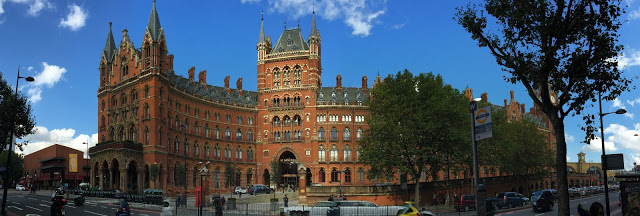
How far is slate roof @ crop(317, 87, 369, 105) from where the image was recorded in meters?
105

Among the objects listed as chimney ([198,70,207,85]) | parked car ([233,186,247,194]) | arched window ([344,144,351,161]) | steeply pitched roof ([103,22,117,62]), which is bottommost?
parked car ([233,186,247,194])

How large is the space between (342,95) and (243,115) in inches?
783

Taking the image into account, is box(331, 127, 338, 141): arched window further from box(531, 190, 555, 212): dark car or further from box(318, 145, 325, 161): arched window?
box(531, 190, 555, 212): dark car

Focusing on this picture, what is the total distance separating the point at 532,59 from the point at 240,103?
84.2m

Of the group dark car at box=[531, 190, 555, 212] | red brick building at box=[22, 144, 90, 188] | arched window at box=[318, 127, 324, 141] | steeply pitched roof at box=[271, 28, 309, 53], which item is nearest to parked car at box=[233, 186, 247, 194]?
arched window at box=[318, 127, 324, 141]

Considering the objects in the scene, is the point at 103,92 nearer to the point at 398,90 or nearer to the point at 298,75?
the point at 298,75

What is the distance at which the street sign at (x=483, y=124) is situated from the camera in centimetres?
1795

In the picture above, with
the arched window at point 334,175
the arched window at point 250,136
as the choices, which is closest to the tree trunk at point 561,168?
the arched window at point 334,175

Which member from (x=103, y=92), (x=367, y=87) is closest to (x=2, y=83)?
(x=103, y=92)

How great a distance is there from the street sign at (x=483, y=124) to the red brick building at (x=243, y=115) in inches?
2598

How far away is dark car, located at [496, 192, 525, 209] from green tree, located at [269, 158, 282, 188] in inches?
2025

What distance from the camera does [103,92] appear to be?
87000 millimetres

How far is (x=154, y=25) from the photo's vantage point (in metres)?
81.7

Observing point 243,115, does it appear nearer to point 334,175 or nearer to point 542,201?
point 334,175
